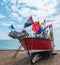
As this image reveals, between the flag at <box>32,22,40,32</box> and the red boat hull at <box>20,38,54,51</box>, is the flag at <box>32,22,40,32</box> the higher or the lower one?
the higher one

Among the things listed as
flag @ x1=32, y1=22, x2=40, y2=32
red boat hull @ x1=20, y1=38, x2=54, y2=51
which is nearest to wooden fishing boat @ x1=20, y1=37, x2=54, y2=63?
red boat hull @ x1=20, y1=38, x2=54, y2=51

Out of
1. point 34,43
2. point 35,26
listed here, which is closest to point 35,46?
point 34,43

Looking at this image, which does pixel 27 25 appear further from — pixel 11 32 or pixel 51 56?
pixel 51 56

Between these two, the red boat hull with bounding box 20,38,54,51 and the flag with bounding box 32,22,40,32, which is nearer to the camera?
the red boat hull with bounding box 20,38,54,51

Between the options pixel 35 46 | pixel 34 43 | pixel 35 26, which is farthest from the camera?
pixel 35 26

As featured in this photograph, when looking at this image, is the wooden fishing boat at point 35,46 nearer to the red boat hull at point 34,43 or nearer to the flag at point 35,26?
the red boat hull at point 34,43

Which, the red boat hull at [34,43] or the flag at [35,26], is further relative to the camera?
the flag at [35,26]

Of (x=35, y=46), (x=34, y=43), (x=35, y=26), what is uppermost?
(x=35, y=26)

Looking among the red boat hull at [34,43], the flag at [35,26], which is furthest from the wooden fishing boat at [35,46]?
the flag at [35,26]

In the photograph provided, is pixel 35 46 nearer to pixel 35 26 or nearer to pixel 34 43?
pixel 34 43

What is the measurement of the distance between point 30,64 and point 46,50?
111 inches

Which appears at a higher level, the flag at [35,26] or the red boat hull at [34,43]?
the flag at [35,26]

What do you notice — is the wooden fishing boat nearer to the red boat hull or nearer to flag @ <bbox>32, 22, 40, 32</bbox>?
the red boat hull

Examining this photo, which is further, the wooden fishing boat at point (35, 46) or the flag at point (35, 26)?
the flag at point (35, 26)
